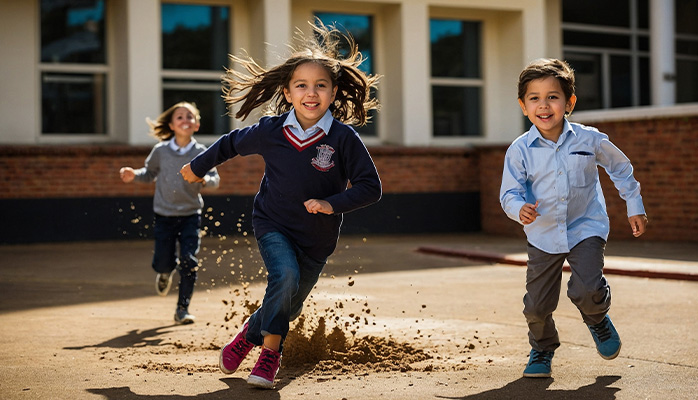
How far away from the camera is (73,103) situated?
15492mm

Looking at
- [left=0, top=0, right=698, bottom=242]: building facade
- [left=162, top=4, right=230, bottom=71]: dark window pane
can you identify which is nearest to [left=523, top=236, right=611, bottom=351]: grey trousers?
[left=0, top=0, right=698, bottom=242]: building facade

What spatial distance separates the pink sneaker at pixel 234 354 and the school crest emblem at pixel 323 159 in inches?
37.7

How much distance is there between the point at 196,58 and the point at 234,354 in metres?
11.9

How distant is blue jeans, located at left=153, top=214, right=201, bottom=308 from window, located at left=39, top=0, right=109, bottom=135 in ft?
28.0

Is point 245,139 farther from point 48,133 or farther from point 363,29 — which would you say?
point 363,29

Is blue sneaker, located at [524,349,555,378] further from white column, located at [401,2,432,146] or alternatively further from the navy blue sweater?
white column, located at [401,2,432,146]

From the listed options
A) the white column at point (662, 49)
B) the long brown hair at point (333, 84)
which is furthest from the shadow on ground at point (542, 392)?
the white column at point (662, 49)

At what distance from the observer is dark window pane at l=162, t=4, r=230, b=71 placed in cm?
1588

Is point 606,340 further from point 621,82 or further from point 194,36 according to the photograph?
point 621,82

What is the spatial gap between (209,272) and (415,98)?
24.7 feet

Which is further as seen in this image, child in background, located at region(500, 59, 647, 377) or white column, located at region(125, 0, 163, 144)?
white column, located at region(125, 0, 163, 144)

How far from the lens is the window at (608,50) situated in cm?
1911

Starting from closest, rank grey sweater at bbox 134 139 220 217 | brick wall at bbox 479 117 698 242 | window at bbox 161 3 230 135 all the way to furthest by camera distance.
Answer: grey sweater at bbox 134 139 220 217 → brick wall at bbox 479 117 698 242 → window at bbox 161 3 230 135

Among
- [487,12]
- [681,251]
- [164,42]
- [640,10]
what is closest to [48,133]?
[164,42]
